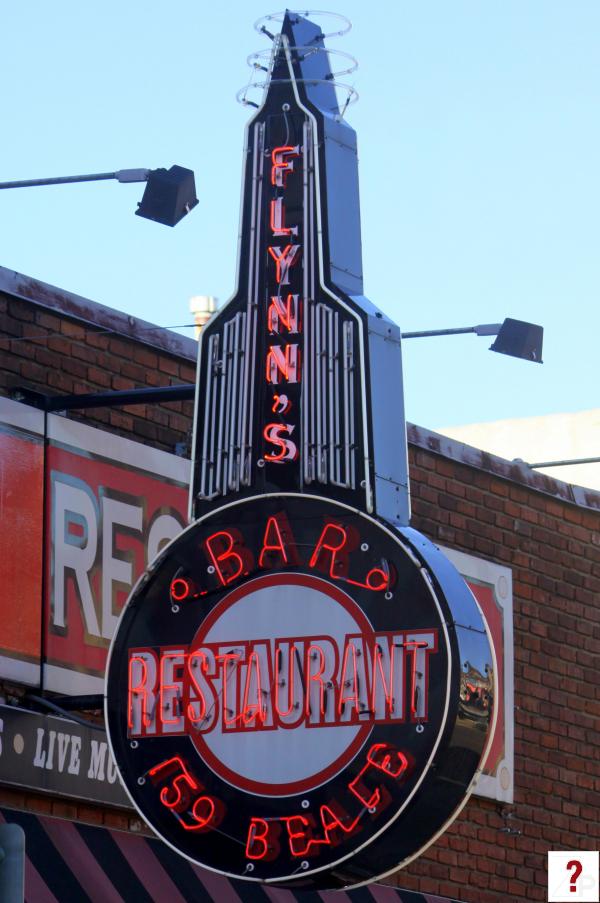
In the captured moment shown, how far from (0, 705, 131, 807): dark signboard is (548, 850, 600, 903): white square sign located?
471 cm

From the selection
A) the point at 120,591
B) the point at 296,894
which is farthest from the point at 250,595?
the point at 296,894

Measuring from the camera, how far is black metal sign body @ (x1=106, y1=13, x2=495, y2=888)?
10062 mm

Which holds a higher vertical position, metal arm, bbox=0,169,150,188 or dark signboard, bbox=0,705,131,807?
metal arm, bbox=0,169,150,188

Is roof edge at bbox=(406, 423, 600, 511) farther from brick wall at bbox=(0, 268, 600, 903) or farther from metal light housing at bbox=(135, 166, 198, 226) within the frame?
metal light housing at bbox=(135, 166, 198, 226)

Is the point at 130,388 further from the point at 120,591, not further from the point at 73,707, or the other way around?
the point at 73,707

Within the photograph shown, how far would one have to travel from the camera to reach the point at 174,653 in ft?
35.1

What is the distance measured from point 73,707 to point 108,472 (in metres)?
1.76

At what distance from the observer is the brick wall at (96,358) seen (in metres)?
12.8

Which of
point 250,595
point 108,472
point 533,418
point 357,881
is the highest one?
point 533,418

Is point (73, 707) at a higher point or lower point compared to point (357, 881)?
higher

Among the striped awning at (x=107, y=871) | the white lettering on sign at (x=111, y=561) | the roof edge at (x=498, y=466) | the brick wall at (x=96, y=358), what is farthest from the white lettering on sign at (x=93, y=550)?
the roof edge at (x=498, y=466)

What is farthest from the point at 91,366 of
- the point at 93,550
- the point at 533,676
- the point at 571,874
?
the point at 571,874

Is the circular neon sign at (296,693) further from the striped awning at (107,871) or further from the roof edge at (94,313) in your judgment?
the roof edge at (94,313)

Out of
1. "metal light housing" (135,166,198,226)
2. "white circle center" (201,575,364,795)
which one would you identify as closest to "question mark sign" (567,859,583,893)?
"white circle center" (201,575,364,795)
